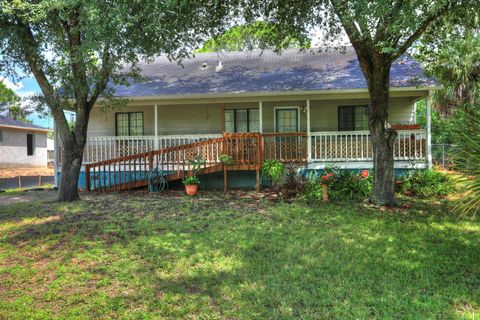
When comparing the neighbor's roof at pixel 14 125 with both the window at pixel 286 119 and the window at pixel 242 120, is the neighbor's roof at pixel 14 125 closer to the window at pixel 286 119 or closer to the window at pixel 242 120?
the window at pixel 242 120

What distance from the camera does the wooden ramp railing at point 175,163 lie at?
11.6 metres

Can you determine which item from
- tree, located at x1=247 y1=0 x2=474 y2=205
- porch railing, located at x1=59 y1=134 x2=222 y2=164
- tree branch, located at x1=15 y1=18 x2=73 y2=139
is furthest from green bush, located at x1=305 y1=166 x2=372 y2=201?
tree branch, located at x1=15 y1=18 x2=73 y2=139

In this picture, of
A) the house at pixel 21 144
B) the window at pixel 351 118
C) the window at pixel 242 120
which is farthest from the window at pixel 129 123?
the house at pixel 21 144

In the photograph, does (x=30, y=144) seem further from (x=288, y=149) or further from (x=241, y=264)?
(x=241, y=264)

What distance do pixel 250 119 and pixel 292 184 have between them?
4.96 metres

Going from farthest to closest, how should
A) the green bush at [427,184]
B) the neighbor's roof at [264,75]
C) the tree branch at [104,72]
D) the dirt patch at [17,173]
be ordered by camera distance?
the dirt patch at [17,173], the neighbor's roof at [264,75], the green bush at [427,184], the tree branch at [104,72]

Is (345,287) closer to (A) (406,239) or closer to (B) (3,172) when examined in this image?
(A) (406,239)

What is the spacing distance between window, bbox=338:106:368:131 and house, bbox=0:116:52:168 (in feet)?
72.0

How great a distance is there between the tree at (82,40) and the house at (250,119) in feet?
7.46

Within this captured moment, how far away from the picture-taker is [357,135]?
12.0 m

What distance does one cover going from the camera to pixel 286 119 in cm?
1442

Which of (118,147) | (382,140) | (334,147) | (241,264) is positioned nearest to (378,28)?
(382,140)

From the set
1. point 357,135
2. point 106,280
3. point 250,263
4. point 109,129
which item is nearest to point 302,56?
point 357,135

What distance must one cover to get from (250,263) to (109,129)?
1216cm
